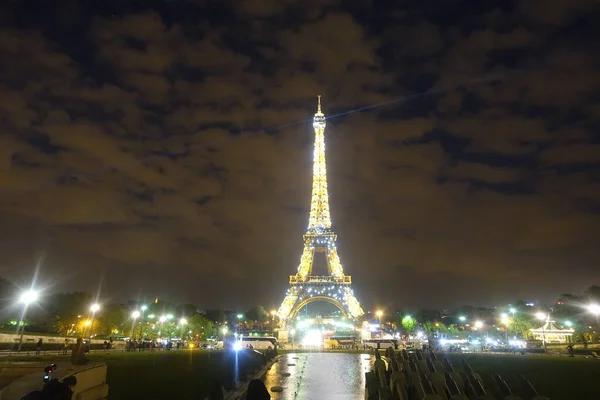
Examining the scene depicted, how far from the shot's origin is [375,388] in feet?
27.6

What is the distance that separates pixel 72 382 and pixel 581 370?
89.5 ft

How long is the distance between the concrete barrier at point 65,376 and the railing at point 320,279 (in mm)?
82617

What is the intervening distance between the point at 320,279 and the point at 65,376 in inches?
3458

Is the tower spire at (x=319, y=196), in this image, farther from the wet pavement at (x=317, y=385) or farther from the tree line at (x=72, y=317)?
the wet pavement at (x=317, y=385)

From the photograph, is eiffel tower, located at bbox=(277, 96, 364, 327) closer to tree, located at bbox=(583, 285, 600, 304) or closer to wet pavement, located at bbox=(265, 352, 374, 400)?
tree, located at bbox=(583, 285, 600, 304)

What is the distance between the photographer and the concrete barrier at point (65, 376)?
818 cm

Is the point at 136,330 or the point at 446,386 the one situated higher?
the point at 136,330

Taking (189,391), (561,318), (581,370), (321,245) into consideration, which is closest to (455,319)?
(561,318)

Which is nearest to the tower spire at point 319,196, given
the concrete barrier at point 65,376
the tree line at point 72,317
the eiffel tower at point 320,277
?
the eiffel tower at point 320,277

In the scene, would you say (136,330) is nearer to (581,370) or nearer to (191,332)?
(191,332)

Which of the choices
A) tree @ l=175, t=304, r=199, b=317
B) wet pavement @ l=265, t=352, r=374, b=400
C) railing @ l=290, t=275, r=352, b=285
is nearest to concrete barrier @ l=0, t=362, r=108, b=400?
wet pavement @ l=265, t=352, r=374, b=400

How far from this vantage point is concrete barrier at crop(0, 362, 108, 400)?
26.8 ft

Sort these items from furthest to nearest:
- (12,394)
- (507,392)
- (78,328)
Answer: (78,328)
(507,392)
(12,394)

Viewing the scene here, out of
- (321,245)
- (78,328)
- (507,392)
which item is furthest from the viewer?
(321,245)
